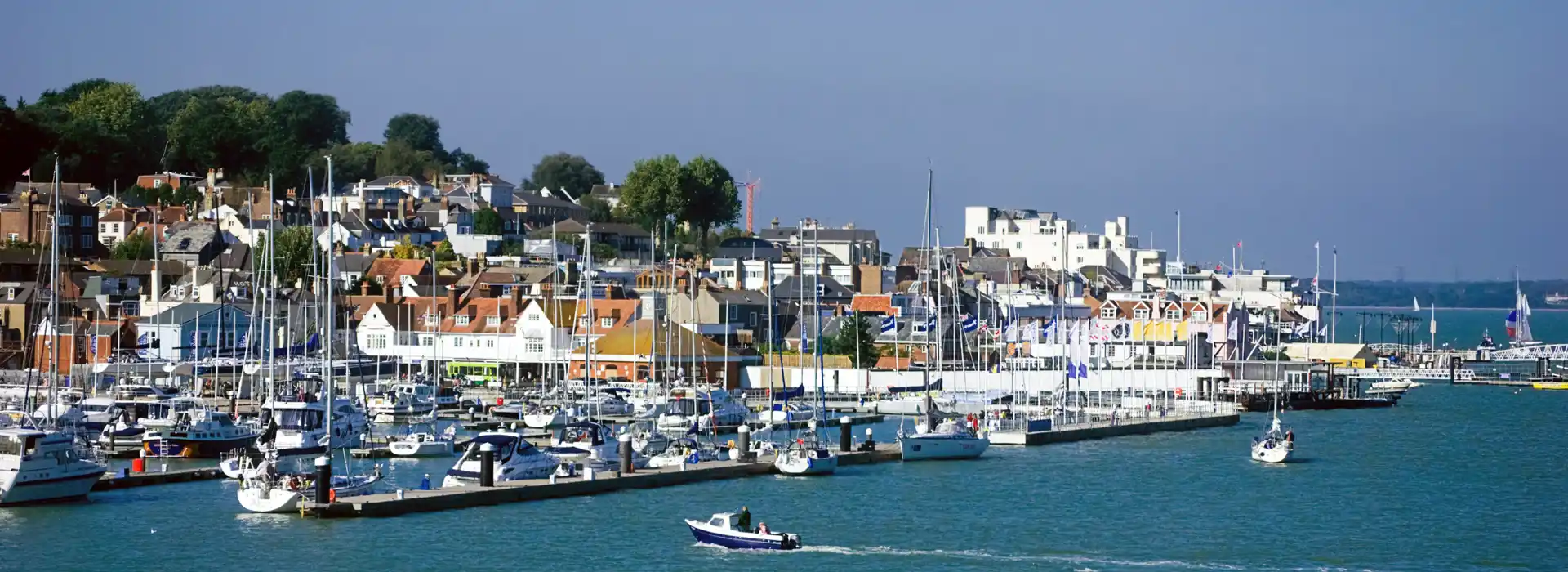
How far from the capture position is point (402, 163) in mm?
156500

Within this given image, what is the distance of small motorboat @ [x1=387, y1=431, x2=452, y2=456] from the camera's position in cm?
5816

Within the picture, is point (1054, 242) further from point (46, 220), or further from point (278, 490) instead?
point (278, 490)

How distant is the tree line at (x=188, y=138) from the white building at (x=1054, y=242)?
4410cm

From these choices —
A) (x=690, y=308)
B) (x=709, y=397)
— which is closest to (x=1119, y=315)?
(x=690, y=308)

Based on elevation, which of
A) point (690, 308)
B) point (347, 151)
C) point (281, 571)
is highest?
point (347, 151)

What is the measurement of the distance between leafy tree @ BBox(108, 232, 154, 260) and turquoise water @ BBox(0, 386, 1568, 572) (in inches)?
2321

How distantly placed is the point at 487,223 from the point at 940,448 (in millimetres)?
75617

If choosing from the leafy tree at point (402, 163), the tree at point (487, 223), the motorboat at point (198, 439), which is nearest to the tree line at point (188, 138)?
the leafy tree at point (402, 163)

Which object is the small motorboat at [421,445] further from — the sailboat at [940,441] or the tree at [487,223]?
the tree at [487,223]

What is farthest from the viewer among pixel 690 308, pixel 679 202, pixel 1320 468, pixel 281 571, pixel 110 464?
pixel 679 202

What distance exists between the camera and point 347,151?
157000 mm

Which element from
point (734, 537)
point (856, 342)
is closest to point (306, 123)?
point (856, 342)

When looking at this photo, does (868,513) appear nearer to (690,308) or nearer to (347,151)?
(690,308)

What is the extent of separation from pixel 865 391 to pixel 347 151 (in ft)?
266
